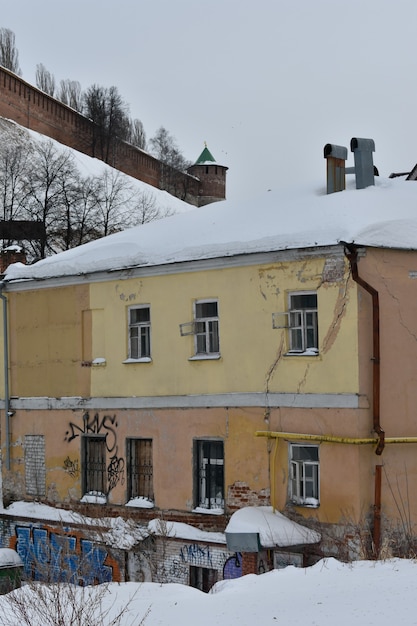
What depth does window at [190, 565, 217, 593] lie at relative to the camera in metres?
14.6

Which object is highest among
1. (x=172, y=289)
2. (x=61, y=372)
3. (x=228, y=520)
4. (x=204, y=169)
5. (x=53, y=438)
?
(x=204, y=169)

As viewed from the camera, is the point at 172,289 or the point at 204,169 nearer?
the point at 172,289

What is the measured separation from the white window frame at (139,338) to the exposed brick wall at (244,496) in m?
2.96

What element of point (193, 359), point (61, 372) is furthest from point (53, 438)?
point (193, 359)

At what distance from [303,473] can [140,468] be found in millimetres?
3473

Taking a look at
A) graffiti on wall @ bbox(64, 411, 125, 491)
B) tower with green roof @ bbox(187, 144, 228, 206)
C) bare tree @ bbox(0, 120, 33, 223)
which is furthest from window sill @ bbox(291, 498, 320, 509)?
tower with green roof @ bbox(187, 144, 228, 206)

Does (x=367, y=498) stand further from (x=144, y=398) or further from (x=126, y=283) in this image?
(x=126, y=283)

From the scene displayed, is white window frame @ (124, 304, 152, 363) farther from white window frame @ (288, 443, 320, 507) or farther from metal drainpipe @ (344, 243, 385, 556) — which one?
metal drainpipe @ (344, 243, 385, 556)

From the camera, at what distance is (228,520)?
14562 mm

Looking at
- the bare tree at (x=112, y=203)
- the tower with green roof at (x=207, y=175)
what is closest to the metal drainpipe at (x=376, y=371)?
the bare tree at (x=112, y=203)

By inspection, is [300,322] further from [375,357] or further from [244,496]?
[244,496]

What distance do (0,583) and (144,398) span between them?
4.52 meters

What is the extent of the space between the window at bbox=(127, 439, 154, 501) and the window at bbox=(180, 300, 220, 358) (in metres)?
2.04

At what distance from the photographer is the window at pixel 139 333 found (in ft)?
53.1
